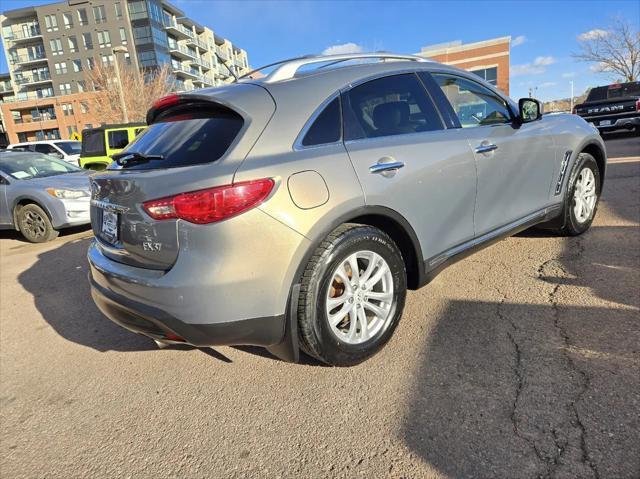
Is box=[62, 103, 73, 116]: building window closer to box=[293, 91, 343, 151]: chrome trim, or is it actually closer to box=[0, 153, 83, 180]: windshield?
box=[0, 153, 83, 180]: windshield

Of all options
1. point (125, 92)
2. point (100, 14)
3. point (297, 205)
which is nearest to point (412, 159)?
point (297, 205)

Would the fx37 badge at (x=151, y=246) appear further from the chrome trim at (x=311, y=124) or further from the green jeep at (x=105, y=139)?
the green jeep at (x=105, y=139)

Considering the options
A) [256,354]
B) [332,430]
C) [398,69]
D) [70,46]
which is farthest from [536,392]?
[70,46]

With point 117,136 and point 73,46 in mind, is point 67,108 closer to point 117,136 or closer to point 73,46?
point 73,46

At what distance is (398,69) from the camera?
300 cm

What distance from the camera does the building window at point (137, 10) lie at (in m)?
57.2

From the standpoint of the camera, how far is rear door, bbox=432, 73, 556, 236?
3.22 metres

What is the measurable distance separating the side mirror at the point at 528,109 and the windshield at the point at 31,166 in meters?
7.47

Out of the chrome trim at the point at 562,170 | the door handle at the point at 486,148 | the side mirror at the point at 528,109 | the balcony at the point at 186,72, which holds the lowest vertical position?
the chrome trim at the point at 562,170

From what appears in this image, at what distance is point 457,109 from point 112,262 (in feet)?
8.51

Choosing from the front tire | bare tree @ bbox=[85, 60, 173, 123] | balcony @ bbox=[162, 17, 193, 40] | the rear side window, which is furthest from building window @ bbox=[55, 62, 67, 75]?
the front tire

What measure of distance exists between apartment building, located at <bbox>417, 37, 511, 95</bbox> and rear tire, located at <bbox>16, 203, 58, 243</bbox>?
150 ft

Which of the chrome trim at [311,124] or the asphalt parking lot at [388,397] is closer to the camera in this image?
the asphalt parking lot at [388,397]

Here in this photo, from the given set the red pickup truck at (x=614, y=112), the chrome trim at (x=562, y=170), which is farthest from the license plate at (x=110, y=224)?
the red pickup truck at (x=614, y=112)
